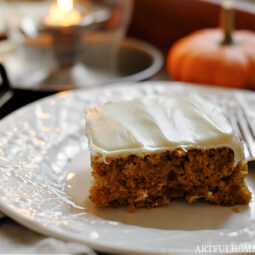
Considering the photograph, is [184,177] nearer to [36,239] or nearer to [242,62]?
[36,239]

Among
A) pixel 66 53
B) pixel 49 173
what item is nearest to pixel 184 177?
pixel 49 173

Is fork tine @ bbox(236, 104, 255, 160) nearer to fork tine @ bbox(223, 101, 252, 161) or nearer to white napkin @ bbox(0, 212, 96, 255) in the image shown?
fork tine @ bbox(223, 101, 252, 161)

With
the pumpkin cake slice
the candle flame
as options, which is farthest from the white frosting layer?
the candle flame

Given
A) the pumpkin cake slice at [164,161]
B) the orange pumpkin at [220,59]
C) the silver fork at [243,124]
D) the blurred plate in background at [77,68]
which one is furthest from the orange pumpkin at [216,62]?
the pumpkin cake slice at [164,161]

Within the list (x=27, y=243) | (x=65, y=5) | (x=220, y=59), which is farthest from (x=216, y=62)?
(x=27, y=243)

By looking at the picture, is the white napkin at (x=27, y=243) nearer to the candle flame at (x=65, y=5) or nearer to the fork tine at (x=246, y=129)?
the fork tine at (x=246, y=129)
